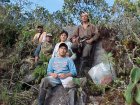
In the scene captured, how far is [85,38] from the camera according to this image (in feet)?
32.5

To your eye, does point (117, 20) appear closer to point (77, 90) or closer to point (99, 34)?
point (99, 34)

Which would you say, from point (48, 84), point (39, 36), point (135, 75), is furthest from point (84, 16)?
point (135, 75)

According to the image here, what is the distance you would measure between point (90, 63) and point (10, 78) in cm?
197

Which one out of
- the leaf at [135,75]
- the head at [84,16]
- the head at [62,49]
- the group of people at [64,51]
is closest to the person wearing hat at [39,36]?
the group of people at [64,51]

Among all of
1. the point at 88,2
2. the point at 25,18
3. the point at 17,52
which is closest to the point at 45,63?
the point at 17,52

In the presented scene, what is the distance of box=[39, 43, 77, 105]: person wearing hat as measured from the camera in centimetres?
815

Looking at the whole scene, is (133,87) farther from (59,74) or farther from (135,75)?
(59,74)

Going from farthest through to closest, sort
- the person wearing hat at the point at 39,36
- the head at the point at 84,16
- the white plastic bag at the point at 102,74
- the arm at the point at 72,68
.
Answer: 1. the person wearing hat at the point at 39,36
2. the head at the point at 84,16
3. the white plastic bag at the point at 102,74
4. the arm at the point at 72,68

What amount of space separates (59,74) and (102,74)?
132cm

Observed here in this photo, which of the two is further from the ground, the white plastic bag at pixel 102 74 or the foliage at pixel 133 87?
the white plastic bag at pixel 102 74

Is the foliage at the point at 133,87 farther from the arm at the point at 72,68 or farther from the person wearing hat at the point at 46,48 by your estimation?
the person wearing hat at the point at 46,48

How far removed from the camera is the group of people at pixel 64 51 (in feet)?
26.9

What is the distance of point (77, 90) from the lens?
27.0ft

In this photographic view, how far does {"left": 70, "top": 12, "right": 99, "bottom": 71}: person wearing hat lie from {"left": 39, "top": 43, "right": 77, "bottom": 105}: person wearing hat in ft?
4.38
